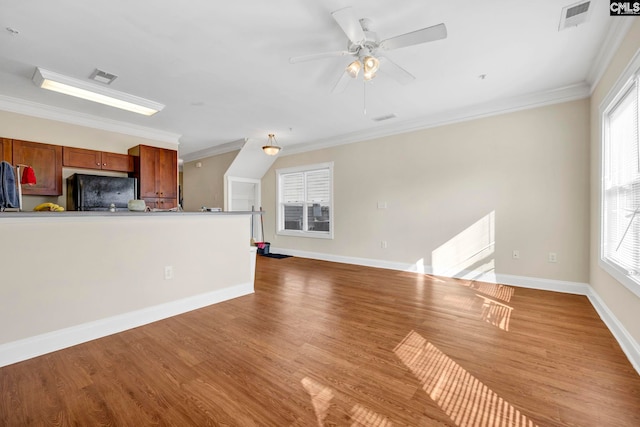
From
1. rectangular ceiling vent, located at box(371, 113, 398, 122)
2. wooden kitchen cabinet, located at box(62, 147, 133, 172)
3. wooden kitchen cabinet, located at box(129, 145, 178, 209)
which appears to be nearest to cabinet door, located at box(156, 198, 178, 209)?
wooden kitchen cabinet, located at box(129, 145, 178, 209)

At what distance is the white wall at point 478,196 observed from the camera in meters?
3.67

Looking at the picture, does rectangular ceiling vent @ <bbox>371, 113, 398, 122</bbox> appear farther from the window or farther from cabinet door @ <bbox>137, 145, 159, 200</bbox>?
cabinet door @ <bbox>137, 145, 159, 200</bbox>

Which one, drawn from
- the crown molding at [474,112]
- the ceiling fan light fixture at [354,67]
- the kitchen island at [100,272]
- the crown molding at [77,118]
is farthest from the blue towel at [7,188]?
the crown molding at [474,112]

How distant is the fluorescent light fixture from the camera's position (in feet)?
10.5

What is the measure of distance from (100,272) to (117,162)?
313 centimetres

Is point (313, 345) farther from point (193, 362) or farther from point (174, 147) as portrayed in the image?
point (174, 147)

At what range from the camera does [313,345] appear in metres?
2.29

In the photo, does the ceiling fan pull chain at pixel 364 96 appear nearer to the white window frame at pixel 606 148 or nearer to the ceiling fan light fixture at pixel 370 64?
the ceiling fan light fixture at pixel 370 64

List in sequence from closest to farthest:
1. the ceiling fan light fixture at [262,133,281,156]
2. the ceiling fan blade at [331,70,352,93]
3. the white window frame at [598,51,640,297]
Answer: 1. the white window frame at [598,51,640,297]
2. the ceiling fan blade at [331,70,352,93]
3. the ceiling fan light fixture at [262,133,281,156]

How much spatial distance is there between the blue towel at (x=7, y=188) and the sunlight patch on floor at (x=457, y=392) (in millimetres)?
3325

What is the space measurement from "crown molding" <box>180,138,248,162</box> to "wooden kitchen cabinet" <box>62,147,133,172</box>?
209 cm

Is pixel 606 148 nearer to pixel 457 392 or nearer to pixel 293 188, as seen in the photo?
pixel 457 392

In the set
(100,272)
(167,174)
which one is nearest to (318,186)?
(167,174)

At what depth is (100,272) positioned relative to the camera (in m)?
2.53
